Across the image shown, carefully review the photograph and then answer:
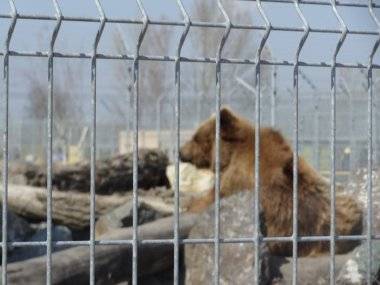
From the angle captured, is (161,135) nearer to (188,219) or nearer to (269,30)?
(188,219)

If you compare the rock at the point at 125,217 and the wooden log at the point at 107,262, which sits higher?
the rock at the point at 125,217

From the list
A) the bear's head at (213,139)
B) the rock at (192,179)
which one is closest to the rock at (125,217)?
the bear's head at (213,139)

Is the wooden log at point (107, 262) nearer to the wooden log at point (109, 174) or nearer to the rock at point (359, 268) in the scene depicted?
the rock at point (359, 268)

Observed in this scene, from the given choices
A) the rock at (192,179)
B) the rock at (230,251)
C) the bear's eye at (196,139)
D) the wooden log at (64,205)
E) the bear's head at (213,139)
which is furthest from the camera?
the rock at (192,179)

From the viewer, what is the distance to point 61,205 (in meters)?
10.3

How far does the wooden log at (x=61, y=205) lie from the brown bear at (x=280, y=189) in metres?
1.20

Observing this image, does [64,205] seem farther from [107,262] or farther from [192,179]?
[192,179]

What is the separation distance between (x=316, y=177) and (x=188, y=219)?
1.21 metres

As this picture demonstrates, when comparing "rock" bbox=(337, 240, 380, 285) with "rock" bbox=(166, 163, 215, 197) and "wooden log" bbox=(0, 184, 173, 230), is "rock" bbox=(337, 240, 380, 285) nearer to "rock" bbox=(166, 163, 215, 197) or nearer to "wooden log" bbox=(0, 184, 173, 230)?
"wooden log" bbox=(0, 184, 173, 230)

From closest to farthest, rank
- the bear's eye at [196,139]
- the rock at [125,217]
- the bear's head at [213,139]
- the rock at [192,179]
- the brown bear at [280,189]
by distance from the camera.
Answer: the brown bear at [280,189] < the rock at [125,217] < the bear's head at [213,139] < the bear's eye at [196,139] < the rock at [192,179]

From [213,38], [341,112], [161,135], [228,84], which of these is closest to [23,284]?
[341,112]

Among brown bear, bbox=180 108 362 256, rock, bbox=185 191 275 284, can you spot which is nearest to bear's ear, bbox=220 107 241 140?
brown bear, bbox=180 108 362 256

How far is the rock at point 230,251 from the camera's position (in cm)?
654

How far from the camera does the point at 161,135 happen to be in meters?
22.4
